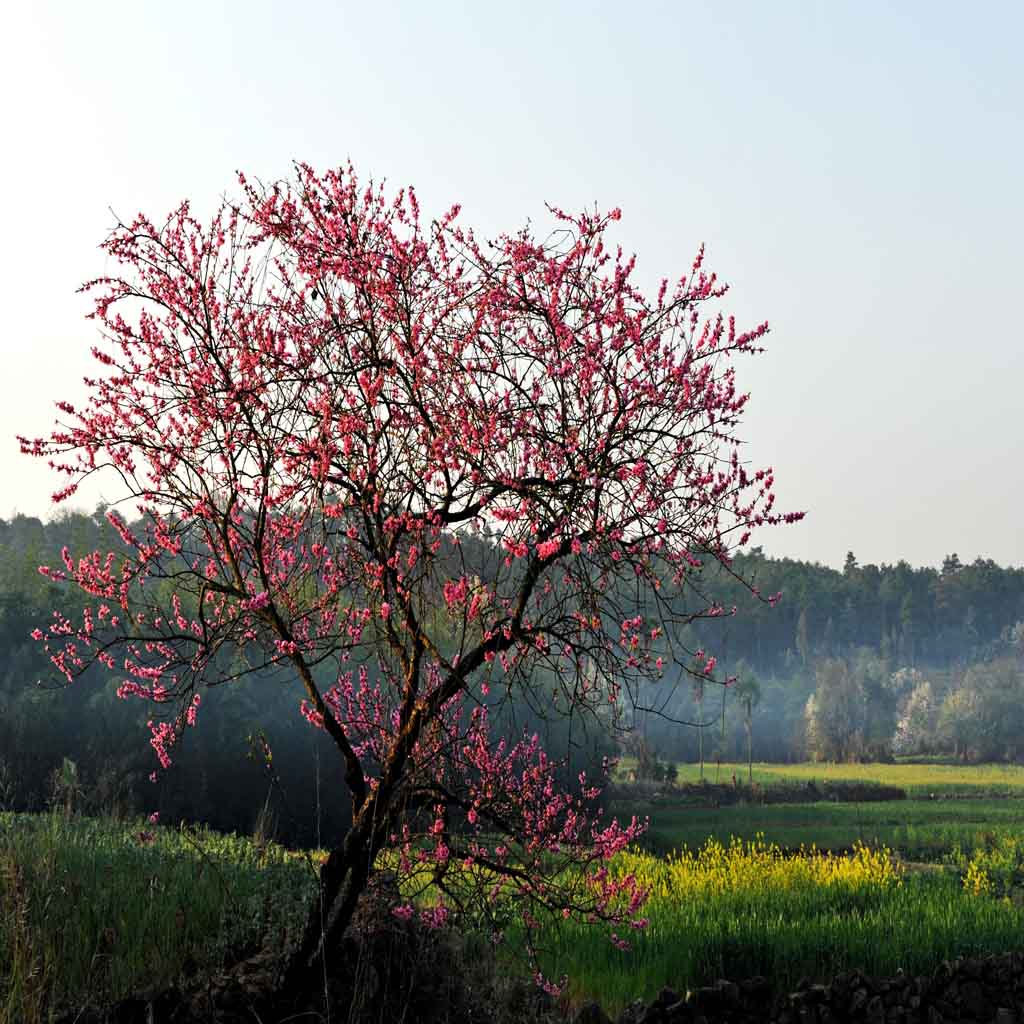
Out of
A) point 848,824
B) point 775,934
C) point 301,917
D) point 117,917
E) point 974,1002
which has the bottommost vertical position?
point 848,824

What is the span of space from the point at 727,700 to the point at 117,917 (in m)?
67.0

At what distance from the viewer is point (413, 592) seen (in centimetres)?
576

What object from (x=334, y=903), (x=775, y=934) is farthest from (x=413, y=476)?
(x=775, y=934)

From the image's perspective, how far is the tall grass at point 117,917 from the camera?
614cm

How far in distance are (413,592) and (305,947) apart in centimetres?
210

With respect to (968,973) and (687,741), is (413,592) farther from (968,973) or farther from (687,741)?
(687,741)

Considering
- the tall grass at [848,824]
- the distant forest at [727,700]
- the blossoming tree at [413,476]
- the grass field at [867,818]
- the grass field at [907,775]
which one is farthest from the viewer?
the grass field at [907,775]

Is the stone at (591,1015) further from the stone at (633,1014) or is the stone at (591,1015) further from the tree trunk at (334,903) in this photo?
the tree trunk at (334,903)

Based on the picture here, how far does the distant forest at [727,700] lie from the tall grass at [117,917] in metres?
1.38

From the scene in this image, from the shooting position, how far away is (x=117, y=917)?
22.8ft

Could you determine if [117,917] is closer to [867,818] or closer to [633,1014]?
[633,1014]

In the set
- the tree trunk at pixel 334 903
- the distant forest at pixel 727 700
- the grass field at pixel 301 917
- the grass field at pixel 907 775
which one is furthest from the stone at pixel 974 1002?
the grass field at pixel 907 775

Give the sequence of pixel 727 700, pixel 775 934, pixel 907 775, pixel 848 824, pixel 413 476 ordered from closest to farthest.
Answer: pixel 413 476 → pixel 775 934 → pixel 848 824 → pixel 907 775 → pixel 727 700

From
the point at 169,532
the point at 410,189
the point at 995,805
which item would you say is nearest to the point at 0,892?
the point at 169,532
